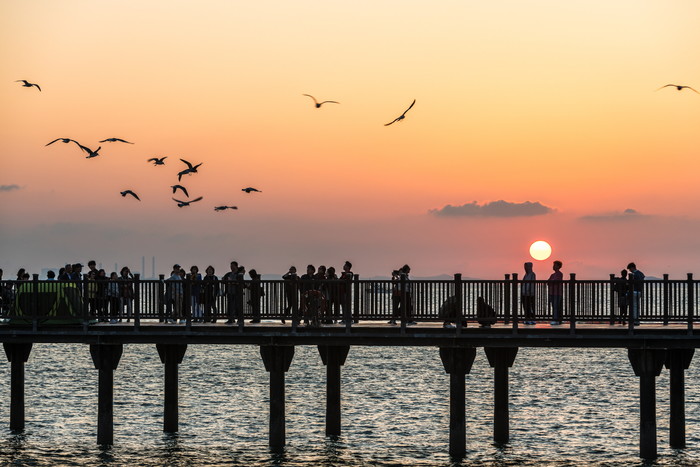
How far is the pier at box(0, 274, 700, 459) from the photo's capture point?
3089 centimetres

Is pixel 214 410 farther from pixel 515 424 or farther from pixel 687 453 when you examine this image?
pixel 687 453

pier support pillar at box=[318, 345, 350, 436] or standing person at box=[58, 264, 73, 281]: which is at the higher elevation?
standing person at box=[58, 264, 73, 281]

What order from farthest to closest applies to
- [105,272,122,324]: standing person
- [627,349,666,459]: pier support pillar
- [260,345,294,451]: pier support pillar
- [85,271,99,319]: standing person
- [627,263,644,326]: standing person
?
[105,272,122,324]: standing person
[85,271,99,319]: standing person
[260,345,294,451]: pier support pillar
[627,349,666,459]: pier support pillar
[627,263,644,326]: standing person

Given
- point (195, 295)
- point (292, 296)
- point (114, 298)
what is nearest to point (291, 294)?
point (292, 296)

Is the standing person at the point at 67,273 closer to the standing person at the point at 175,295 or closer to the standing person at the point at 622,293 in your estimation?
the standing person at the point at 175,295

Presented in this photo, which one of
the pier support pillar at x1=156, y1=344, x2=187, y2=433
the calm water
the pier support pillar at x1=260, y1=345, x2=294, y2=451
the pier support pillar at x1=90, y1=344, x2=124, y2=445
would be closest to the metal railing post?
the calm water

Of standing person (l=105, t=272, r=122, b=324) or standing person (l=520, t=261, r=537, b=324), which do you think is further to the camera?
standing person (l=105, t=272, r=122, b=324)

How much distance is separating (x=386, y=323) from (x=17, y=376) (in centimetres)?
1207

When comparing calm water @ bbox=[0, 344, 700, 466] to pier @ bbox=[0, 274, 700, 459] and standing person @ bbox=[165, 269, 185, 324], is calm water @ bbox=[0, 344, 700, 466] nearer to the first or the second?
pier @ bbox=[0, 274, 700, 459]

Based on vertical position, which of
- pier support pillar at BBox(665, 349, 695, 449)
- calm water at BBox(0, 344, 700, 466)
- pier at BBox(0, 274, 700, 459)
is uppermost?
pier at BBox(0, 274, 700, 459)

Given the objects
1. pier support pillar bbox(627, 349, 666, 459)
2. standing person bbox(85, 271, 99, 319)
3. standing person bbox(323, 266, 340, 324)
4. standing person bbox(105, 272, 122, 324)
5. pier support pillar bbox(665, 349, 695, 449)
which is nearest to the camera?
pier support pillar bbox(627, 349, 666, 459)

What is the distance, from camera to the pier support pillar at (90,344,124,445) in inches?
1328

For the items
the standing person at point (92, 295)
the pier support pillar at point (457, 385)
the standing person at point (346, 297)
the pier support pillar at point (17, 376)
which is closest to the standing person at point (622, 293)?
the pier support pillar at point (457, 385)

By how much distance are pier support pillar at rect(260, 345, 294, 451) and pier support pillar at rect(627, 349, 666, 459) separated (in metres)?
9.11
